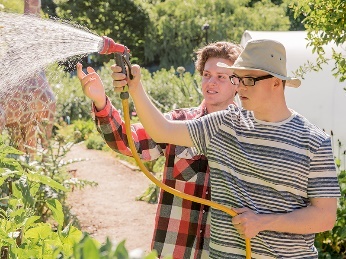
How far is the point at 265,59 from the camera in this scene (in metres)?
2.26

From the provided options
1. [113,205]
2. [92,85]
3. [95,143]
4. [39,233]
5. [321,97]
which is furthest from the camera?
[95,143]

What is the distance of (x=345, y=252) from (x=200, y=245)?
7.85 feet

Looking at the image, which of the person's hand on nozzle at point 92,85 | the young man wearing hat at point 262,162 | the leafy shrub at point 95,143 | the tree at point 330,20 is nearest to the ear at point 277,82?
the young man wearing hat at point 262,162

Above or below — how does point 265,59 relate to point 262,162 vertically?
above

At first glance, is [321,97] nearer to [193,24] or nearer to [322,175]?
[322,175]

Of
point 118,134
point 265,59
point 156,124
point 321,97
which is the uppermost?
point 265,59

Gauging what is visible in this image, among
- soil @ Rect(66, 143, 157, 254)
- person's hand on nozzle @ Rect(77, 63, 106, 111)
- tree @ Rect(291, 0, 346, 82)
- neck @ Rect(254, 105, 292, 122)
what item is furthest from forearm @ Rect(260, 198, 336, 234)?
soil @ Rect(66, 143, 157, 254)

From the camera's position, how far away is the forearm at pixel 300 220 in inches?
85.1

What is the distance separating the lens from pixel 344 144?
5570 millimetres

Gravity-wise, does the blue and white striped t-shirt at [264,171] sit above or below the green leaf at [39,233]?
above

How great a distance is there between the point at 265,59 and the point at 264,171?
0.36 meters

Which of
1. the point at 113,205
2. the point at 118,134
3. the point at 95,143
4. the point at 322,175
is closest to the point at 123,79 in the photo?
the point at 118,134

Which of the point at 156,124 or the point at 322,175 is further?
the point at 156,124

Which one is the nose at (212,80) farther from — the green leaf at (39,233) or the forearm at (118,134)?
the green leaf at (39,233)
